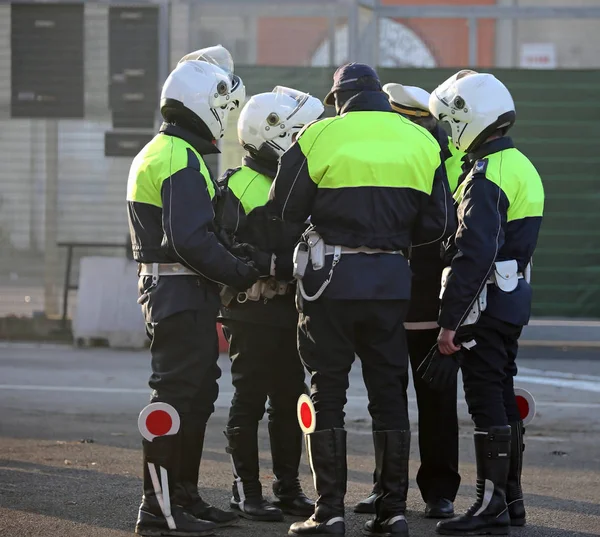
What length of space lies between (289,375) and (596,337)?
784 cm

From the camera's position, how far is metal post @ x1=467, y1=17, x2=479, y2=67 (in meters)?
13.6

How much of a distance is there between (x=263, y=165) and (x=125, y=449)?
7.94 feet

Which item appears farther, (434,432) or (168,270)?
(434,432)

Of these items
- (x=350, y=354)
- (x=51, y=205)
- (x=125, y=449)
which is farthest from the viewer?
(x=51, y=205)

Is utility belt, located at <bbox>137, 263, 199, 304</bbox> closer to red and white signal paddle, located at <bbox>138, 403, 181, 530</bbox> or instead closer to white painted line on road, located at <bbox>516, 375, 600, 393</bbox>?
red and white signal paddle, located at <bbox>138, 403, 181, 530</bbox>

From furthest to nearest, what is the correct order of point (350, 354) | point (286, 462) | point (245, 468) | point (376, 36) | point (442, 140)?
point (376, 36) → point (442, 140) → point (286, 462) → point (245, 468) → point (350, 354)

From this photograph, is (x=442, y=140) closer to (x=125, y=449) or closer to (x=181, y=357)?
(x=181, y=357)

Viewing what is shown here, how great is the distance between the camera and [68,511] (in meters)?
6.18

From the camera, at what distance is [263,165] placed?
6.43m

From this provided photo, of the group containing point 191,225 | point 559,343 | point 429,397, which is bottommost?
point 559,343

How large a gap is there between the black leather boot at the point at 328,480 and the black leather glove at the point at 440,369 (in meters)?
0.66

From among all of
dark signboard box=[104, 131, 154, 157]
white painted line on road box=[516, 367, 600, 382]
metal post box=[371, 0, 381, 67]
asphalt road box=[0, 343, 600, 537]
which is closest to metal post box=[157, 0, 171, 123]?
dark signboard box=[104, 131, 154, 157]

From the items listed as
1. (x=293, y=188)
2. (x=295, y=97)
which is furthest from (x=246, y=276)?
(x=295, y=97)

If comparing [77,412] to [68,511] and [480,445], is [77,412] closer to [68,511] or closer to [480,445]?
[68,511]
